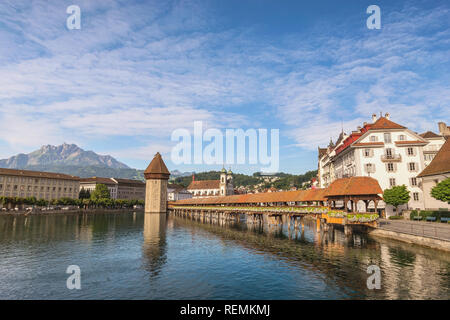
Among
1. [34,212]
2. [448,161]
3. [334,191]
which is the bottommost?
[34,212]

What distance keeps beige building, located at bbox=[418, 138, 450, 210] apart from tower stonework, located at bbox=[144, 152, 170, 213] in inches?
3313

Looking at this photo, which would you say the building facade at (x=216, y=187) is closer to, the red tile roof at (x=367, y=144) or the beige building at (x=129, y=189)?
the beige building at (x=129, y=189)

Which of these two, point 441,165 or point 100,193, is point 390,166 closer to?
point 441,165

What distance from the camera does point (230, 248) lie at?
92.8ft

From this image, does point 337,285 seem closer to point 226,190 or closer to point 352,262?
point 352,262

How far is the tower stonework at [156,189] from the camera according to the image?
102375 millimetres

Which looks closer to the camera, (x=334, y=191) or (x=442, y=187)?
(x=442, y=187)

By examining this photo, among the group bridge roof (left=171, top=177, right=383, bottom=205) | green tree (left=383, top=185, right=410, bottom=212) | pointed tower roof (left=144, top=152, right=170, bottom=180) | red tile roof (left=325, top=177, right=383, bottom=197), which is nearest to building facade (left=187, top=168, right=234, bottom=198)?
pointed tower roof (left=144, top=152, right=170, bottom=180)

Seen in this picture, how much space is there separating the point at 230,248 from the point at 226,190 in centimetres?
11580

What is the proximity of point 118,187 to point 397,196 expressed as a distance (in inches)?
5661

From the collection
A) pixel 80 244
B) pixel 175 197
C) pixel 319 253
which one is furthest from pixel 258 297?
pixel 175 197

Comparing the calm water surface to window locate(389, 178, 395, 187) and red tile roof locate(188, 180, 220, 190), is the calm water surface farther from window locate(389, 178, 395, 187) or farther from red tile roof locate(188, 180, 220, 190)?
red tile roof locate(188, 180, 220, 190)
